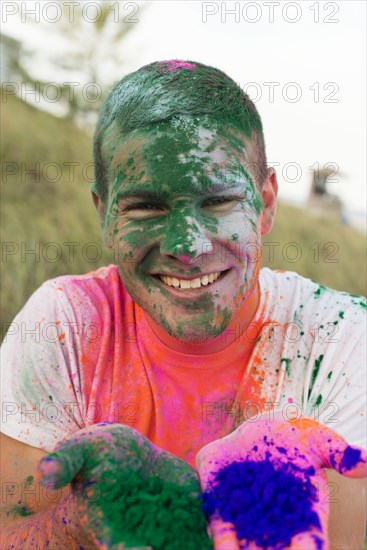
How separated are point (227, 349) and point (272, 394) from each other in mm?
222

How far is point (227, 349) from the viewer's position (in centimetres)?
221

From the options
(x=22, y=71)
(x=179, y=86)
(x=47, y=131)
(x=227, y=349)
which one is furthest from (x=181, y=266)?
(x=22, y=71)

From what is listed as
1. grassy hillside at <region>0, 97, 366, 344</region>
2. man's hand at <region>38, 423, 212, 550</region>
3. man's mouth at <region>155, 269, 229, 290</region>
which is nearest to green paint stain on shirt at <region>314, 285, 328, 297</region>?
man's mouth at <region>155, 269, 229, 290</region>

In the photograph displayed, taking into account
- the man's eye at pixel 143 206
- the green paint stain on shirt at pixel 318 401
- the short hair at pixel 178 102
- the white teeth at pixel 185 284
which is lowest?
the green paint stain on shirt at pixel 318 401

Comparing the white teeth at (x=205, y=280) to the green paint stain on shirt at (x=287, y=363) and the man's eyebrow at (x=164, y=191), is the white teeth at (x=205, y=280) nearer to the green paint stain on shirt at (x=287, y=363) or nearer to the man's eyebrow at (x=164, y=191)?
the man's eyebrow at (x=164, y=191)

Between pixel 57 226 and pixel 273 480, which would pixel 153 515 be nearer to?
pixel 273 480

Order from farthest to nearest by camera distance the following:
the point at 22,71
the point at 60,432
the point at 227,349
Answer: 1. the point at 22,71
2. the point at 227,349
3. the point at 60,432

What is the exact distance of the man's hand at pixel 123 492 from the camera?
1327 mm

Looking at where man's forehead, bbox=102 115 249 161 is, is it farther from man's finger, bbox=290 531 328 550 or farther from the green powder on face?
man's finger, bbox=290 531 328 550

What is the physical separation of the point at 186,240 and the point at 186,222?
2.6 inches

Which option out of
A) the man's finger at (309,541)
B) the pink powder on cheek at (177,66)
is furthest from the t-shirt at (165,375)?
the pink powder on cheek at (177,66)

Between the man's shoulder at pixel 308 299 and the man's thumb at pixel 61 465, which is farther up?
the man's shoulder at pixel 308 299

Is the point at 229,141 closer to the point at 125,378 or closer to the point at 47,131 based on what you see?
the point at 125,378

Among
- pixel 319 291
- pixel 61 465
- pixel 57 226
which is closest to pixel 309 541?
pixel 61 465
